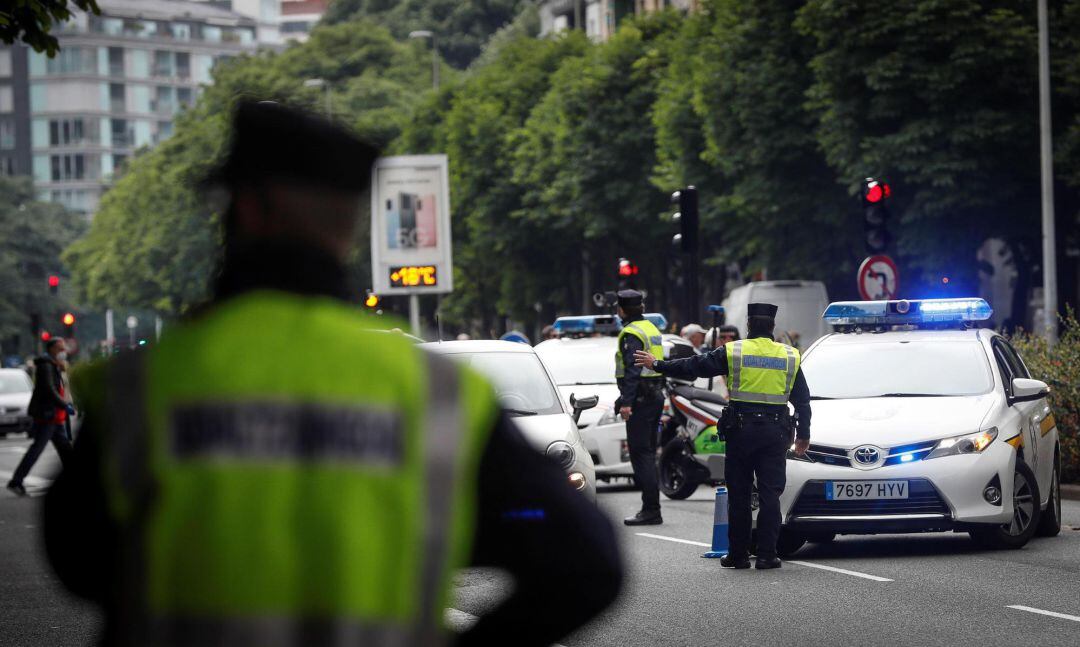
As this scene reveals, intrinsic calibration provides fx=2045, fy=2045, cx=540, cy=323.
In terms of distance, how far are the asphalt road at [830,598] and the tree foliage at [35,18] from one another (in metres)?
2.70

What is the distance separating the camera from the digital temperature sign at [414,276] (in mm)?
32781

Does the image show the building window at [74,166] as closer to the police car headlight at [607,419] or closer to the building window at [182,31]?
the building window at [182,31]

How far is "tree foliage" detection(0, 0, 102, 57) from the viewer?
40.1ft

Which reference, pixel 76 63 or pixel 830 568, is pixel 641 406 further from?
pixel 76 63

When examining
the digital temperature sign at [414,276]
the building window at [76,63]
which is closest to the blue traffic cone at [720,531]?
the digital temperature sign at [414,276]

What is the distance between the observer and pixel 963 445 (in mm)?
13086

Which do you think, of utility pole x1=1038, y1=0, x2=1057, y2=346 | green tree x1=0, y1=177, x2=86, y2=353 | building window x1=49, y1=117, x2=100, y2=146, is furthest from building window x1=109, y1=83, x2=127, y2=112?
utility pole x1=1038, y1=0, x2=1057, y2=346

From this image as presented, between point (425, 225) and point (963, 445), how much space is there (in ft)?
68.8

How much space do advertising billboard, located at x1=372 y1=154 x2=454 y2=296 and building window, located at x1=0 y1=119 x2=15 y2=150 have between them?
128 meters

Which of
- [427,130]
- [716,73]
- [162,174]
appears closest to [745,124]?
[716,73]

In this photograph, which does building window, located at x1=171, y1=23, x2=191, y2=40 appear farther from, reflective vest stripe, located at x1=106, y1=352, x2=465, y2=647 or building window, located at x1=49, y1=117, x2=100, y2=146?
reflective vest stripe, located at x1=106, y1=352, x2=465, y2=647

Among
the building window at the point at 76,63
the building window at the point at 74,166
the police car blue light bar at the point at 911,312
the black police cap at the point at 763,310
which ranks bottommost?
the police car blue light bar at the point at 911,312

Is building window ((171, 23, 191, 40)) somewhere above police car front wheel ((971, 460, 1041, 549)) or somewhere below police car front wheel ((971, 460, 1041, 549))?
above

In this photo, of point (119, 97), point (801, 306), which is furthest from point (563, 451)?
point (119, 97)
